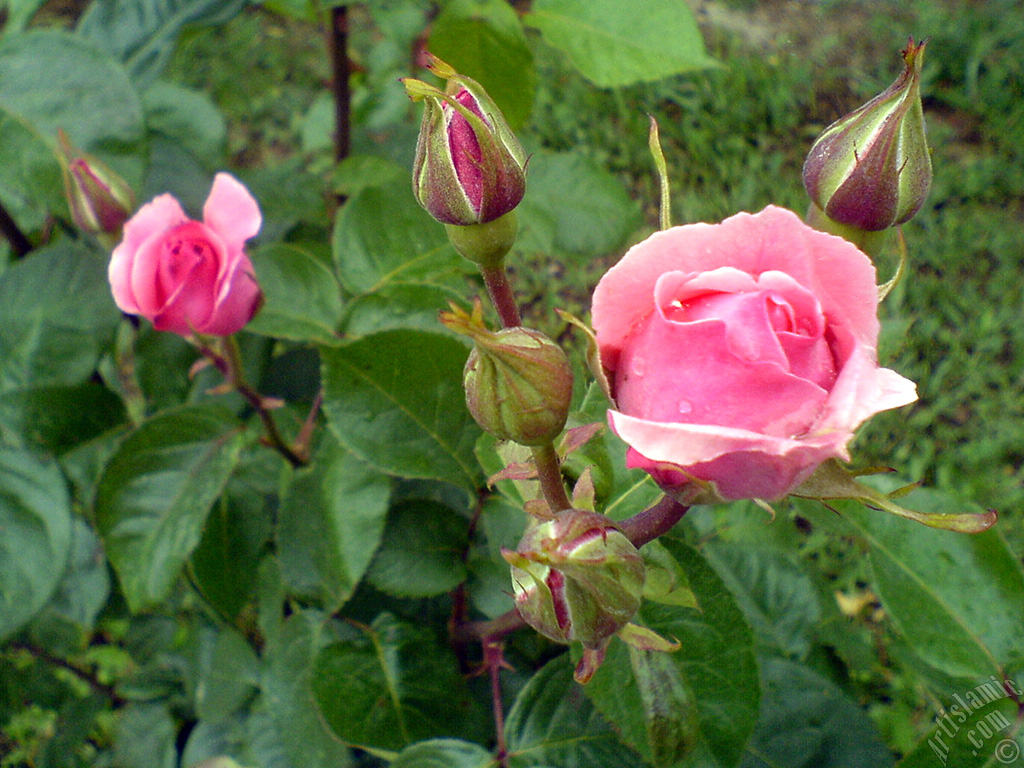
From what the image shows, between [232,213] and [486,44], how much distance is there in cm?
50

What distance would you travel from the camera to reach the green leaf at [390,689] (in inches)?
33.4

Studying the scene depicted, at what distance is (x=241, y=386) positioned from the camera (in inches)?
36.9

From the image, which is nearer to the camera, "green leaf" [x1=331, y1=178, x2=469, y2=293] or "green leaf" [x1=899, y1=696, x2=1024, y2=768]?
"green leaf" [x1=899, y1=696, x2=1024, y2=768]

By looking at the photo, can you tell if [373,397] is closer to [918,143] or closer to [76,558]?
[918,143]

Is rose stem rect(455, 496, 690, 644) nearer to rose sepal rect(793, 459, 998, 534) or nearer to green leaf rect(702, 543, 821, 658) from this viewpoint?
rose sepal rect(793, 459, 998, 534)

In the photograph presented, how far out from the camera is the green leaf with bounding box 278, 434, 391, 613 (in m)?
0.83

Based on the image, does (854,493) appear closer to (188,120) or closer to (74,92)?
(74,92)

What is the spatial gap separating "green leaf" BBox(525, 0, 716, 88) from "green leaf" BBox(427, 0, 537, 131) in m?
0.07

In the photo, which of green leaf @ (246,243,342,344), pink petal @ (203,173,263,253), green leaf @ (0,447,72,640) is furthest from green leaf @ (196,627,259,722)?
pink petal @ (203,173,263,253)

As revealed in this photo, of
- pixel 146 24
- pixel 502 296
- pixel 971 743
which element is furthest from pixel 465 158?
pixel 146 24

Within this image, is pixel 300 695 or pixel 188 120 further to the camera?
pixel 188 120

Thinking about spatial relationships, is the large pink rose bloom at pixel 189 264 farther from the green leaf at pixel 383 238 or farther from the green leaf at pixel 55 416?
the green leaf at pixel 55 416

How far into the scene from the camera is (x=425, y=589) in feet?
2.82

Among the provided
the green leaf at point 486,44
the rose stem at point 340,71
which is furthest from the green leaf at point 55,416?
the green leaf at point 486,44
